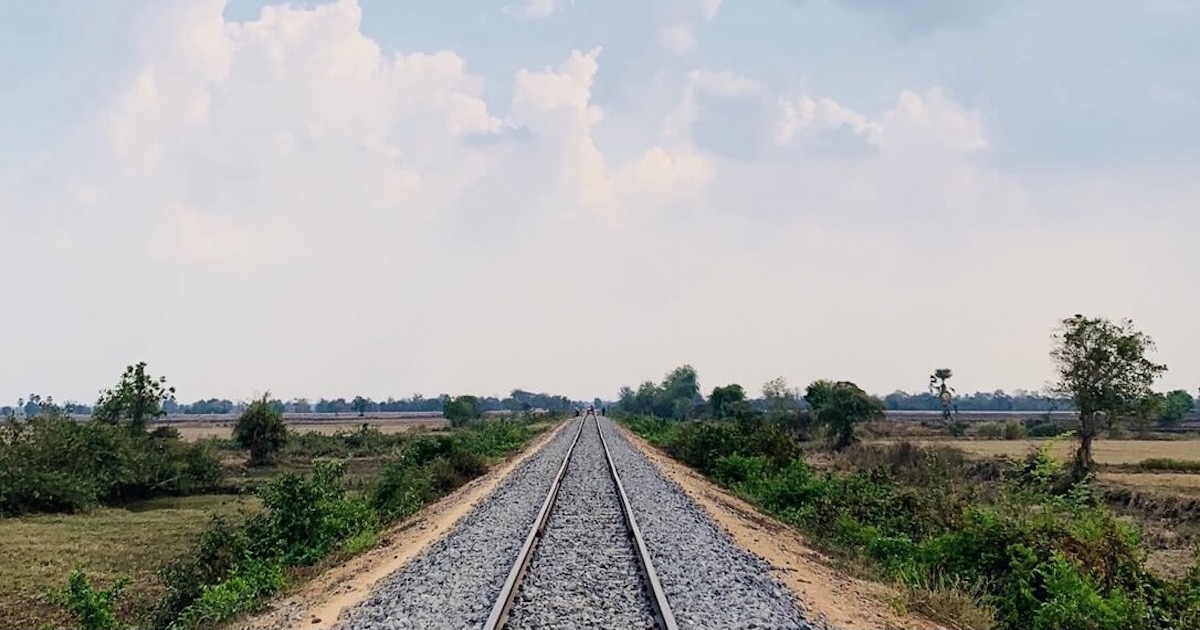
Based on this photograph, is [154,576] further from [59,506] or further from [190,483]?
[190,483]

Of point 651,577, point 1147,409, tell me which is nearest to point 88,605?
point 651,577

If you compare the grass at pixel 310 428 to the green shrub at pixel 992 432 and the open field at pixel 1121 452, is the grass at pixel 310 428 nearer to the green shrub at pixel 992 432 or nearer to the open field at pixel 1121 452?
the open field at pixel 1121 452

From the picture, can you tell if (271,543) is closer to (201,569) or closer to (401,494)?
(201,569)

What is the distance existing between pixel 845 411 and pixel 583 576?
51.4 meters

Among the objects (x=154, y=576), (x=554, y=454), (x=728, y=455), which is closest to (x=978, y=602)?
(x=154, y=576)

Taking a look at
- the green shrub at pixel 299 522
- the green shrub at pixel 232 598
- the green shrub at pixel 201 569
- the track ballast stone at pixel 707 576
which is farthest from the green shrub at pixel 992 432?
the green shrub at pixel 232 598

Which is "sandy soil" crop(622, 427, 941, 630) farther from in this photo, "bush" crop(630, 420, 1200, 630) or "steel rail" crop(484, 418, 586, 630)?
"steel rail" crop(484, 418, 586, 630)

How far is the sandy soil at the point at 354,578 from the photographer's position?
9766mm

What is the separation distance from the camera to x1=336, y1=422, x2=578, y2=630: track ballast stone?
8719 mm

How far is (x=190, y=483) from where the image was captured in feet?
126

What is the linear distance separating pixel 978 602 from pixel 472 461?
898 inches

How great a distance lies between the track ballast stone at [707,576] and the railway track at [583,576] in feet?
0.77

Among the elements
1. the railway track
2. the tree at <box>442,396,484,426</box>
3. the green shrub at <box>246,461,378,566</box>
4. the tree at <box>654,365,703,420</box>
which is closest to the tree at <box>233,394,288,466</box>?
the green shrub at <box>246,461,378,566</box>

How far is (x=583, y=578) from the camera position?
33.5 ft
